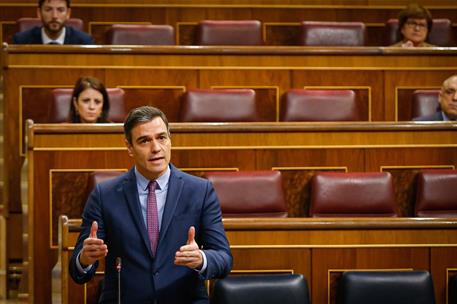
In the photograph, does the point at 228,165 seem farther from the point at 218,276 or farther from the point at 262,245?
the point at 218,276

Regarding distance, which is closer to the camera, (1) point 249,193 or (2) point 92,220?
(2) point 92,220

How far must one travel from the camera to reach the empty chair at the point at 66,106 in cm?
155

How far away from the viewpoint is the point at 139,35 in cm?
187

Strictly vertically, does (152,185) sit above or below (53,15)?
below

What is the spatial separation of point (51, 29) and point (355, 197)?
28.8 inches

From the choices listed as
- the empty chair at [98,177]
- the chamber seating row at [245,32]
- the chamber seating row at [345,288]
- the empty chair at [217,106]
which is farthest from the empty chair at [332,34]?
the chamber seating row at [345,288]

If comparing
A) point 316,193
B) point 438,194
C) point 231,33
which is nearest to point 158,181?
point 316,193

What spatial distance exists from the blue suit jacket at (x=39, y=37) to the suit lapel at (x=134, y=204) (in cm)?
89

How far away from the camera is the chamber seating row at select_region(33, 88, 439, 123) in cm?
158

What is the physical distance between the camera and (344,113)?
1.61 meters

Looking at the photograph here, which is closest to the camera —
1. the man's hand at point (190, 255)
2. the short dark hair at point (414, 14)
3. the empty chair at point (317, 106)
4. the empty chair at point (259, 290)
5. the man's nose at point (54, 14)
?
the man's hand at point (190, 255)

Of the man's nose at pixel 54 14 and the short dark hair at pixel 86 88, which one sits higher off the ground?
the man's nose at pixel 54 14

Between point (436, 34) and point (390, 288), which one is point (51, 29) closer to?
point (436, 34)

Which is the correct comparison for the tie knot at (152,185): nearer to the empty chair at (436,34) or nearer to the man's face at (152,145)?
the man's face at (152,145)
